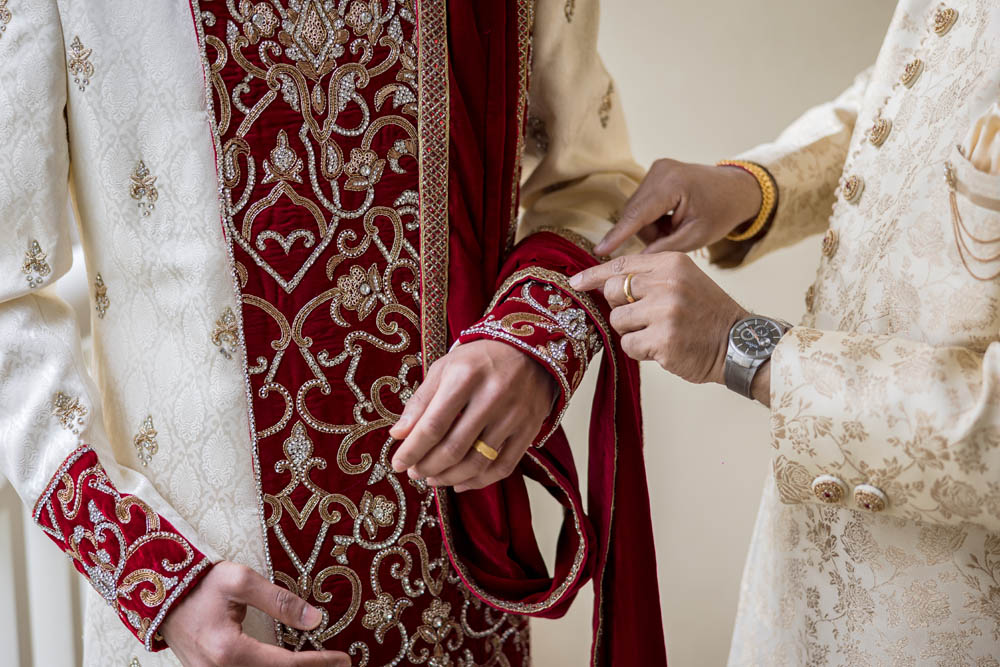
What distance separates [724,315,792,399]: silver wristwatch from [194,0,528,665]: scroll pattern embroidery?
28 centimetres

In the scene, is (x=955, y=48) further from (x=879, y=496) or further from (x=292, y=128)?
(x=292, y=128)

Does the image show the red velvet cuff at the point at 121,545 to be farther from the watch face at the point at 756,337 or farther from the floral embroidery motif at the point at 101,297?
the watch face at the point at 756,337

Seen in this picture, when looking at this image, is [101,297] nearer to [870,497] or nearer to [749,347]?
[749,347]

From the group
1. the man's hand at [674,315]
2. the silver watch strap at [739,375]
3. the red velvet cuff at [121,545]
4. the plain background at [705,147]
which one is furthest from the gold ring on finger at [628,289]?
the plain background at [705,147]

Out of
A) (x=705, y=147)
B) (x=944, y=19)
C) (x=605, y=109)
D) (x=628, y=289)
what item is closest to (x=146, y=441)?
(x=628, y=289)

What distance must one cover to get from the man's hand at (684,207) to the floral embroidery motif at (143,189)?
451 mm

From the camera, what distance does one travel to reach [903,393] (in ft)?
2.45

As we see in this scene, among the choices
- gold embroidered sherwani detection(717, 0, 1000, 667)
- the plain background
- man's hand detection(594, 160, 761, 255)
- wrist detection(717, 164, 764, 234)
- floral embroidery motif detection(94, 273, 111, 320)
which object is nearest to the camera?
gold embroidered sherwani detection(717, 0, 1000, 667)

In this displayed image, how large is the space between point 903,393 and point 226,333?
1.93ft

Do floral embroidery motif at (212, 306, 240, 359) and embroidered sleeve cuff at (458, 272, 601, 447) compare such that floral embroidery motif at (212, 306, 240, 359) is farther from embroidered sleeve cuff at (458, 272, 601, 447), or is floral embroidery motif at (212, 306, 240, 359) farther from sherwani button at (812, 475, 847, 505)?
sherwani button at (812, 475, 847, 505)

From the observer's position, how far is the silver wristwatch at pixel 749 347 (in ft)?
2.74

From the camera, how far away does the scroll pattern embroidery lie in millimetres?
826

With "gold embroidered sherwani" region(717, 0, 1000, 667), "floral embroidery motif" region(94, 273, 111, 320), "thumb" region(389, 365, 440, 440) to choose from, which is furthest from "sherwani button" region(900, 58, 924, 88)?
"floral embroidery motif" region(94, 273, 111, 320)

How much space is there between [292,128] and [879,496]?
61cm
